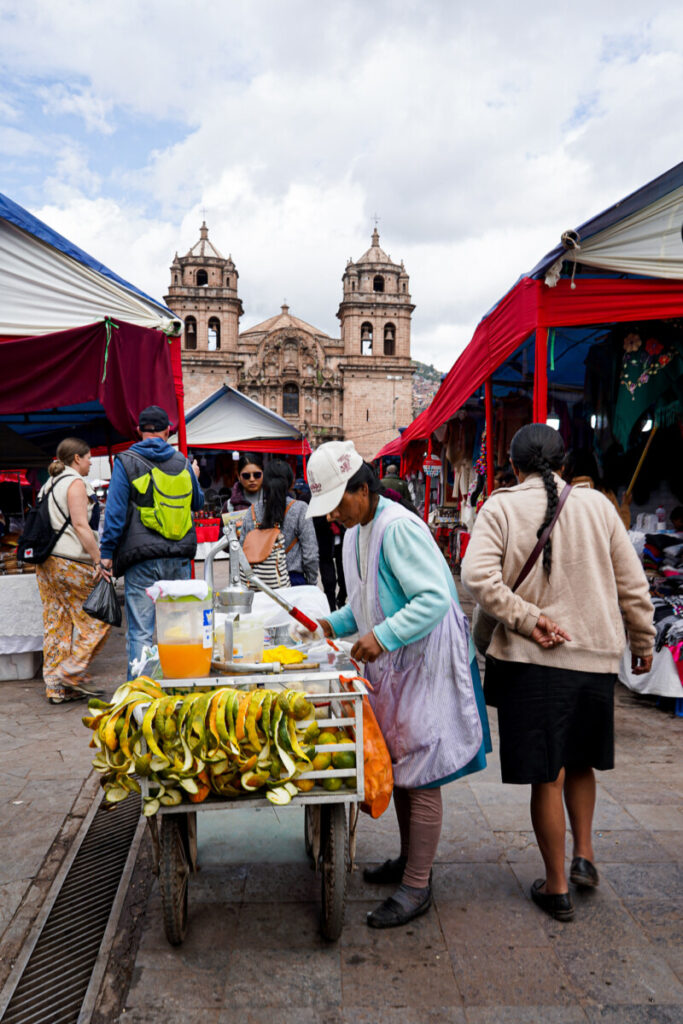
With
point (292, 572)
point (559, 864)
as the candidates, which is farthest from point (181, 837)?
point (292, 572)

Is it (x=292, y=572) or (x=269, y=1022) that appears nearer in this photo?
(x=269, y=1022)

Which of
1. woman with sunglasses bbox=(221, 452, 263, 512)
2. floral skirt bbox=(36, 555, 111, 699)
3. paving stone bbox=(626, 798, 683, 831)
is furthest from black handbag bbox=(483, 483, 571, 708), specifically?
floral skirt bbox=(36, 555, 111, 699)

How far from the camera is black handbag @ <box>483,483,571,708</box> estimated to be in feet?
7.66

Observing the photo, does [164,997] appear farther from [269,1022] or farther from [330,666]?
[330,666]

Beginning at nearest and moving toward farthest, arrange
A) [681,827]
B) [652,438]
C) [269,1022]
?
[269,1022], [681,827], [652,438]

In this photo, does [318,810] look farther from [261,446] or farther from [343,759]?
[261,446]

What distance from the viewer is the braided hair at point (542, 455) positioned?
238cm

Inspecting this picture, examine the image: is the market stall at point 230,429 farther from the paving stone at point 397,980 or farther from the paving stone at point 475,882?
the paving stone at point 397,980

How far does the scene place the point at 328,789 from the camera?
202 centimetres

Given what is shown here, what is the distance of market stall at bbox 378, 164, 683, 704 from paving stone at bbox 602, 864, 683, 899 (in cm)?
224

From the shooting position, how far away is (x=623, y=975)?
2.09m

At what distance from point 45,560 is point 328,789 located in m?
3.65

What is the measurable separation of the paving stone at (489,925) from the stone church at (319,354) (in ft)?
146

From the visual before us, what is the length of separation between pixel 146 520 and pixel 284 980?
8.81 feet
